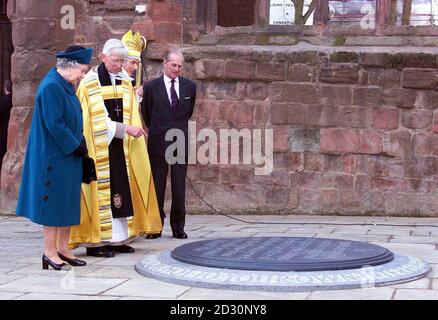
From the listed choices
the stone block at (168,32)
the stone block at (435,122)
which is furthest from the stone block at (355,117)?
the stone block at (168,32)

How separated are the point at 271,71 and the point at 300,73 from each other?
34 centimetres

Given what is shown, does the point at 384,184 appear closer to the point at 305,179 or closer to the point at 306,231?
the point at 305,179

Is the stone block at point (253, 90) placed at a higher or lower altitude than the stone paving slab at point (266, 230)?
higher

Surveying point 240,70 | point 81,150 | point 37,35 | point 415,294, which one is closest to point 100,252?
point 81,150

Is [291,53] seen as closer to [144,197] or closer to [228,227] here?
[228,227]

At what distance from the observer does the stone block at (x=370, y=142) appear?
9914 mm

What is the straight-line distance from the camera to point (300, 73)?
33.1 feet

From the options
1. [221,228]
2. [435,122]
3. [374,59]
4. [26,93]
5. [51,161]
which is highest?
[374,59]

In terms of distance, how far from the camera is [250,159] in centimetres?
1026

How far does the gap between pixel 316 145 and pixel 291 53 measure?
112 centimetres

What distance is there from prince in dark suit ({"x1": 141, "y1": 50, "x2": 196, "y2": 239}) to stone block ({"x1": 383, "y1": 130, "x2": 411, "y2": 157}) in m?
2.86

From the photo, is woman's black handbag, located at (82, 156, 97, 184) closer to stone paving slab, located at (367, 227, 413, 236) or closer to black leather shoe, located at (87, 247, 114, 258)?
black leather shoe, located at (87, 247, 114, 258)

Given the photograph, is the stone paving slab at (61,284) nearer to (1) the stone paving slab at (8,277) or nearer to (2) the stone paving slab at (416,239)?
(1) the stone paving slab at (8,277)

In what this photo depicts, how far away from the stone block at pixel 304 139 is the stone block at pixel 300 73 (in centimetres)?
58
